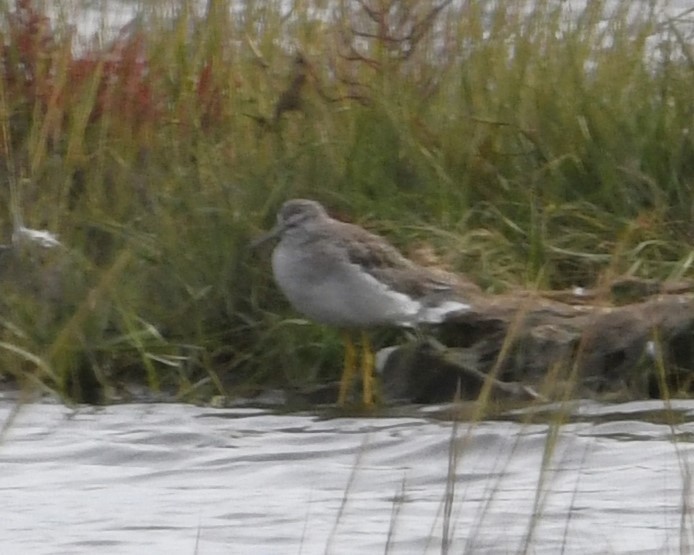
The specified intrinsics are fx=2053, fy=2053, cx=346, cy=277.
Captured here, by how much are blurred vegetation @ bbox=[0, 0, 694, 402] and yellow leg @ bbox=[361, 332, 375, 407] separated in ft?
0.72

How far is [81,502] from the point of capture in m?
5.71

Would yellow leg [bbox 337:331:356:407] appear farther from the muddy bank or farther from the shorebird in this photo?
the muddy bank

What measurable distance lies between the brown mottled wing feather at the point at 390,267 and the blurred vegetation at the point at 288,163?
29 centimetres

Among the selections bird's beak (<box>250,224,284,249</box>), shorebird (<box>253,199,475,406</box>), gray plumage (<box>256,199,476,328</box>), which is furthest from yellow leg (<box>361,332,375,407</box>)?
bird's beak (<box>250,224,284,249</box>)

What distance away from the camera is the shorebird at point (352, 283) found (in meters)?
7.12

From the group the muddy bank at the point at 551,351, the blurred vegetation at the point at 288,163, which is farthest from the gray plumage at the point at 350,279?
the blurred vegetation at the point at 288,163

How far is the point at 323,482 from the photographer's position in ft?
19.6

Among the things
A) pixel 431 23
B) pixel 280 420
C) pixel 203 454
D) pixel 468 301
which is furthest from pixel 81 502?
pixel 431 23

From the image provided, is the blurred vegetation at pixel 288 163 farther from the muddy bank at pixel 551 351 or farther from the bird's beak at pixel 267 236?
the muddy bank at pixel 551 351

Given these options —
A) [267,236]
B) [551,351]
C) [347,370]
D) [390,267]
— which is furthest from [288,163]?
[551,351]

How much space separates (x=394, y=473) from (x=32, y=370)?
1.74 meters

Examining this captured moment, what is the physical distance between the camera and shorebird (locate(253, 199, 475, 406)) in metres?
7.12

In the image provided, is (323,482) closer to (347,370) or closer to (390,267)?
(347,370)

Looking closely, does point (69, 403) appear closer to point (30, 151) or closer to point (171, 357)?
point (171, 357)
